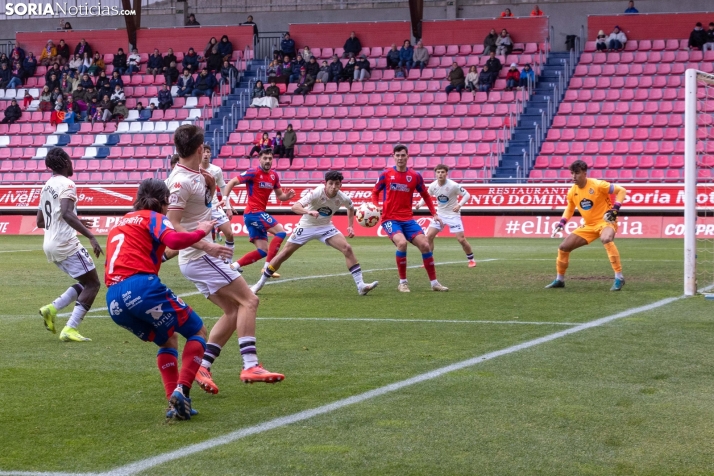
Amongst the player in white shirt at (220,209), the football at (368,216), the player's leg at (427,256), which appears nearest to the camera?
the player in white shirt at (220,209)

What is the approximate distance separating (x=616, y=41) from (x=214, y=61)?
15.8m

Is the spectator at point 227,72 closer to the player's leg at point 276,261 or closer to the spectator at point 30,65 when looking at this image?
the spectator at point 30,65

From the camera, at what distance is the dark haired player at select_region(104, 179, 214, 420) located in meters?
5.99

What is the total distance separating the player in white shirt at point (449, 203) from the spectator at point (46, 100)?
25.1m

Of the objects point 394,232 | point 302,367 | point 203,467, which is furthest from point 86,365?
point 394,232

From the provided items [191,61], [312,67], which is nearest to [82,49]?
[191,61]

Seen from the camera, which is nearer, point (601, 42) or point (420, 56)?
point (601, 42)

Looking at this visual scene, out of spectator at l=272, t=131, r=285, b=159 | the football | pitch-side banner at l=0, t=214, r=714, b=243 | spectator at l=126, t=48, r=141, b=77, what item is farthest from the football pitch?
spectator at l=126, t=48, r=141, b=77

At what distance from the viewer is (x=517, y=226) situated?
30.2 metres

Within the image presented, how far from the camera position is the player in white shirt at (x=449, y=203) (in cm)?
1914

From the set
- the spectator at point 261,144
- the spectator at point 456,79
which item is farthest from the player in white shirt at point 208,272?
the spectator at point 456,79

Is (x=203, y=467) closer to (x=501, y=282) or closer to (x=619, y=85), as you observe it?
(x=501, y=282)

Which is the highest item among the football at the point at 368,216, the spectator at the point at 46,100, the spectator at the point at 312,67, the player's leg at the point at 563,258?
the spectator at the point at 312,67

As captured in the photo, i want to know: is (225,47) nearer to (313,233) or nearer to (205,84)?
(205,84)
